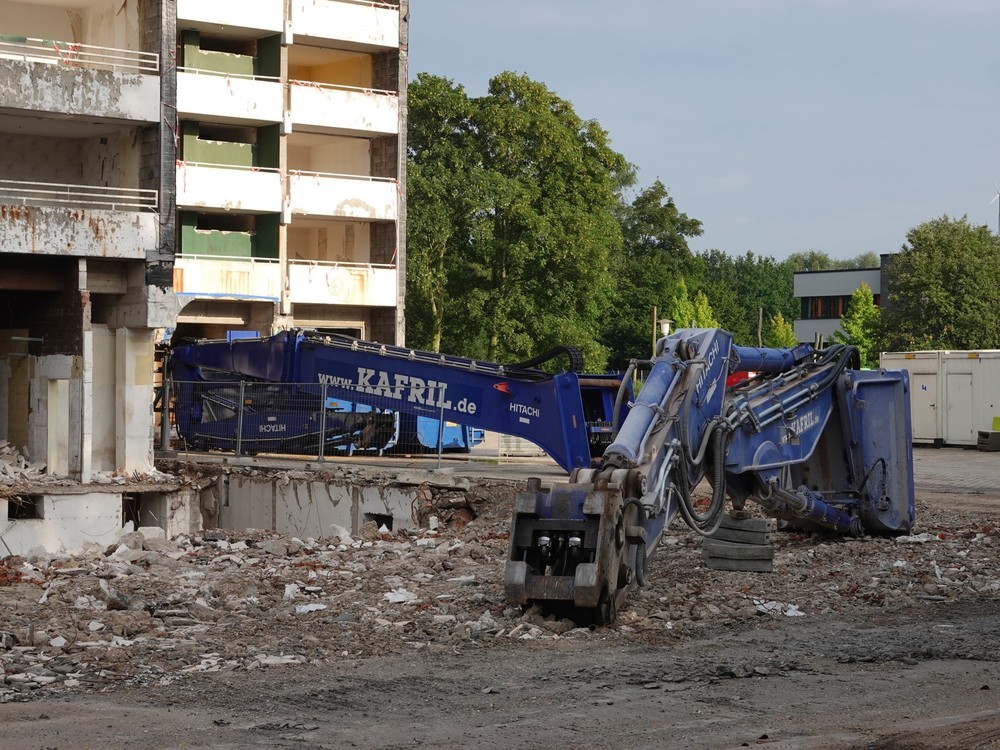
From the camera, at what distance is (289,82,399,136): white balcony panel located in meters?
44.2

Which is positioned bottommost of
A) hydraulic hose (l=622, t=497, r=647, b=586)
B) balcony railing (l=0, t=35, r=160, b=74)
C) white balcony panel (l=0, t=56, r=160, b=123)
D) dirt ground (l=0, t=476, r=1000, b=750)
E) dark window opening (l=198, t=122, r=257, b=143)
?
dirt ground (l=0, t=476, r=1000, b=750)

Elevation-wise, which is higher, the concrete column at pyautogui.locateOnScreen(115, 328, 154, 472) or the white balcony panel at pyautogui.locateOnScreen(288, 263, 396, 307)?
the white balcony panel at pyautogui.locateOnScreen(288, 263, 396, 307)

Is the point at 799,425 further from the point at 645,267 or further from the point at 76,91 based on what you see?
the point at 645,267

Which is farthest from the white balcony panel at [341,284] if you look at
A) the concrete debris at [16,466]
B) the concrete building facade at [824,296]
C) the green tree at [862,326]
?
the concrete building facade at [824,296]

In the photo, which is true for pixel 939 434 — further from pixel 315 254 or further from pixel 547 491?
pixel 547 491

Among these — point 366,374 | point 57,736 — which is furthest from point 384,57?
point 57,736

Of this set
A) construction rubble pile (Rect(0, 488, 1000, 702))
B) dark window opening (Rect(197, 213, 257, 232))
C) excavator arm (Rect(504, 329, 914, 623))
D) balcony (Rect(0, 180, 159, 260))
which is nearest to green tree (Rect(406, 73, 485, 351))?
dark window opening (Rect(197, 213, 257, 232))

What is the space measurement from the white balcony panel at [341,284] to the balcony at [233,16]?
7.39m

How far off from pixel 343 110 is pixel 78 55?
12.2 metres

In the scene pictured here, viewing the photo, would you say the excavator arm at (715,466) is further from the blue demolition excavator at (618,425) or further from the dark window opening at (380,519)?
the dark window opening at (380,519)

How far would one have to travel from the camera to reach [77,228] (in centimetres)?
2739

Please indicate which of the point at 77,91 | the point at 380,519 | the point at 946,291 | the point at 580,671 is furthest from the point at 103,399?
the point at 946,291

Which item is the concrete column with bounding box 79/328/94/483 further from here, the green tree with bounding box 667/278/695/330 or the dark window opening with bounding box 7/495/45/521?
the green tree with bounding box 667/278/695/330

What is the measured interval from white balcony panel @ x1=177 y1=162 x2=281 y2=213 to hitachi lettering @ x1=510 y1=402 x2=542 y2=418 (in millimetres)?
22400
